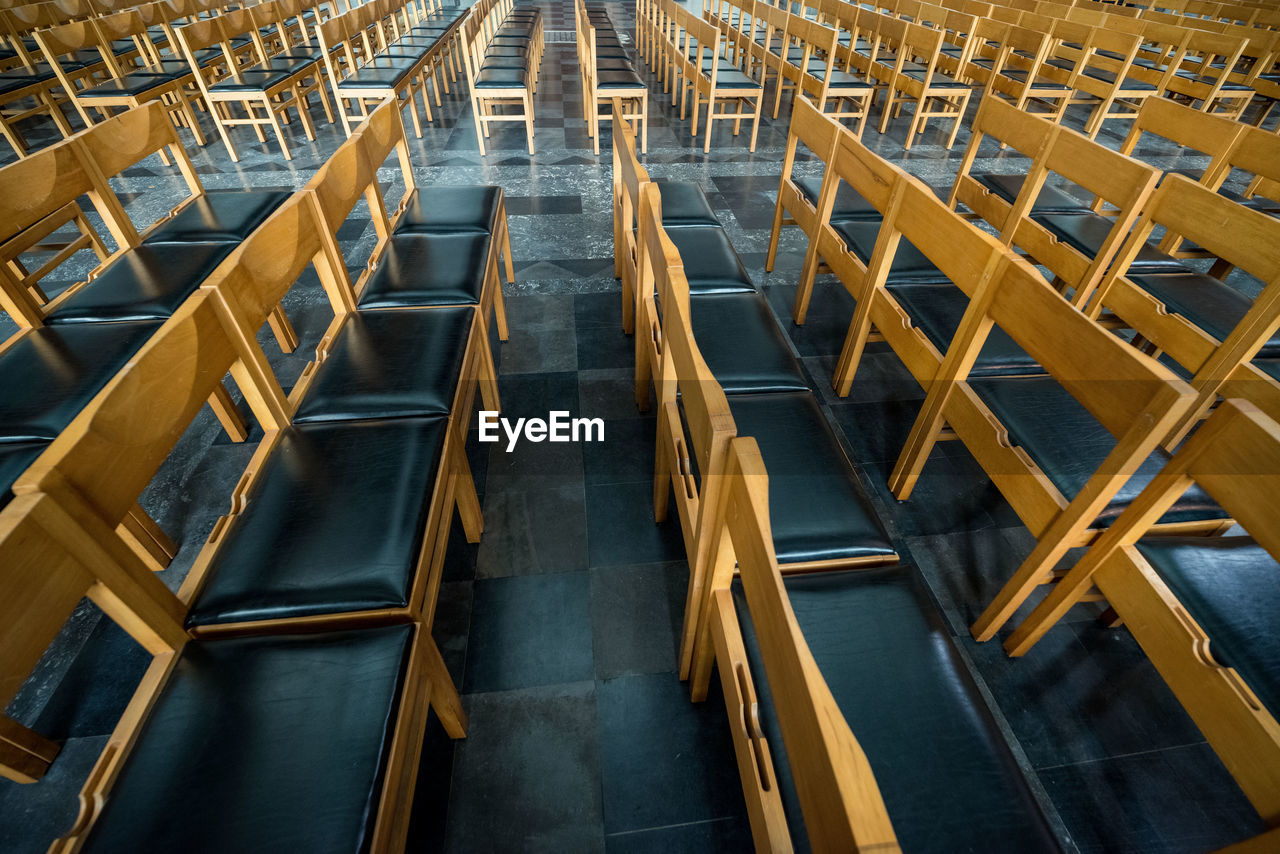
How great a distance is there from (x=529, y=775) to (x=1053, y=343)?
59.8 inches

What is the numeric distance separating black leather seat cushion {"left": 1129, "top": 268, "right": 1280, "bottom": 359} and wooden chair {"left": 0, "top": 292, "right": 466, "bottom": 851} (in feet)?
8.41

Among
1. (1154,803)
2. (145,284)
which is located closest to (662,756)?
(1154,803)

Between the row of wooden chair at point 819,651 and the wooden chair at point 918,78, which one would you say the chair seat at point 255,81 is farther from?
the wooden chair at point 918,78

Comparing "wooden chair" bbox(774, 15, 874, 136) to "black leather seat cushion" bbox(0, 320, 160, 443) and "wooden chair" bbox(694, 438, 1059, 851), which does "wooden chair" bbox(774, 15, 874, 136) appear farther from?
"black leather seat cushion" bbox(0, 320, 160, 443)

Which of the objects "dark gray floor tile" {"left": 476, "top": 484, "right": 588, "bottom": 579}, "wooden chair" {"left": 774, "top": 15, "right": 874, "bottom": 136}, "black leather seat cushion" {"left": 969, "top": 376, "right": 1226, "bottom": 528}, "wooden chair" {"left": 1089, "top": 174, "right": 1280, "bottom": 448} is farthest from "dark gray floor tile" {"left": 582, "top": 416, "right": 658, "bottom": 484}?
"wooden chair" {"left": 774, "top": 15, "right": 874, "bottom": 136}

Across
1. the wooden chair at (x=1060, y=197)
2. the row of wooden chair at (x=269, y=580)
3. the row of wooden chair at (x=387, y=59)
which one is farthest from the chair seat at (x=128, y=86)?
the wooden chair at (x=1060, y=197)

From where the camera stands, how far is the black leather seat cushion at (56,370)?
143 centimetres

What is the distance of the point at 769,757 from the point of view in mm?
915

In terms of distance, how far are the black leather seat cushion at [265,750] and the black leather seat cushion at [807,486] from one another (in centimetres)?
77

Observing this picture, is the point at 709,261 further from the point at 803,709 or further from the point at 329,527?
the point at 803,709

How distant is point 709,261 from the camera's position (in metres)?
2.12

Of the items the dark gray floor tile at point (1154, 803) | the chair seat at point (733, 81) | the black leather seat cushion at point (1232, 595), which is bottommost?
the dark gray floor tile at point (1154, 803)

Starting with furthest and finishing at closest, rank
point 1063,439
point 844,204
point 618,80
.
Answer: point 618,80 → point 844,204 → point 1063,439

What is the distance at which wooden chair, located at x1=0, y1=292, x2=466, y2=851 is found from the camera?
0.80m
